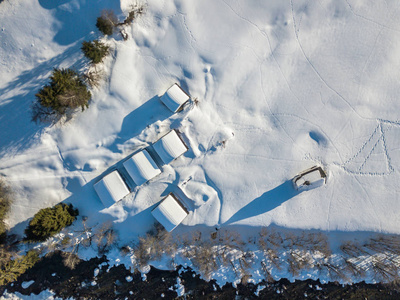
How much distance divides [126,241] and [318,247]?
11.1m

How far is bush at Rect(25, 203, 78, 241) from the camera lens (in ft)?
37.3

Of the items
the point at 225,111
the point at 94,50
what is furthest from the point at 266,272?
the point at 94,50

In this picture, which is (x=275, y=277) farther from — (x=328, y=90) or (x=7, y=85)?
(x=7, y=85)

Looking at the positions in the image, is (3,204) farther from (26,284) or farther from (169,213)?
(169,213)

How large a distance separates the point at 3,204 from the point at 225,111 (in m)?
13.1

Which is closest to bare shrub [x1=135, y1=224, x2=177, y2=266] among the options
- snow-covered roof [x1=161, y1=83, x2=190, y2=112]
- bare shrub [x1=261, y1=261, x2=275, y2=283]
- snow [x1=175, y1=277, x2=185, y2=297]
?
snow [x1=175, y1=277, x2=185, y2=297]

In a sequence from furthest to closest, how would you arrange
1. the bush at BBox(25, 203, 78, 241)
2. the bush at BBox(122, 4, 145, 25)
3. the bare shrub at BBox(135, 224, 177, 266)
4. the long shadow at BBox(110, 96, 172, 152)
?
1. the bare shrub at BBox(135, 224, 177, 266)
2. the long shadow at BBox(110, 96, 172, 152)
3. the bush at BBox(122, 4, 145, 25)
4. the bush at BBox(25, 203, 78, 241)

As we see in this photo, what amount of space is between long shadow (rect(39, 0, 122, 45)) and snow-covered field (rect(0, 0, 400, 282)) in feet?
0.23

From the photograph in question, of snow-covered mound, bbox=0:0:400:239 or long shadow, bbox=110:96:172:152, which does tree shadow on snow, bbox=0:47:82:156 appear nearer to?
snow-covered mound, bbox=0:0:400:239

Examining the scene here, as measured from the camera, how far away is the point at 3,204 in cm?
1252

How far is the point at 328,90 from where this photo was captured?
13320 millimetres

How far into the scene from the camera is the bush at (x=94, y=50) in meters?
11.8

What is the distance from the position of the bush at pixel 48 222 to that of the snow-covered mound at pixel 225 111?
0.98 metres

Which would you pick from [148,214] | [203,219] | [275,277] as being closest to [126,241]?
[148,214]
